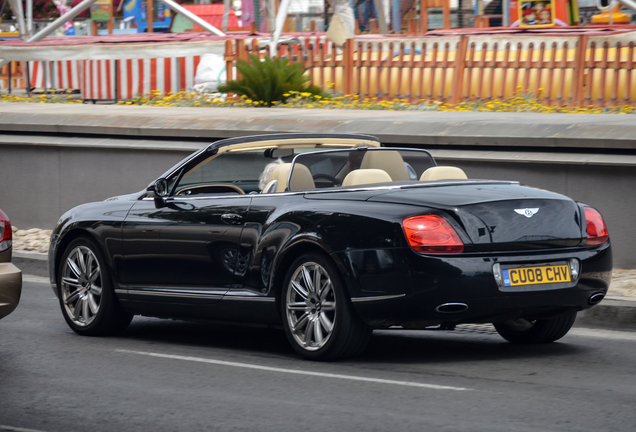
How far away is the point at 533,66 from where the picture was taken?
16562 millimetres

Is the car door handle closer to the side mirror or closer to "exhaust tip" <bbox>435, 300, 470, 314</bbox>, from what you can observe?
the side mirror

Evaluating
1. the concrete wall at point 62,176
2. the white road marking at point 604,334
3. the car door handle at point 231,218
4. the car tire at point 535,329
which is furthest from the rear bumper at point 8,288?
the concrete wall at point 62,176

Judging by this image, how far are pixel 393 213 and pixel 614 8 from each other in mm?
22360

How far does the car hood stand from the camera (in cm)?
617

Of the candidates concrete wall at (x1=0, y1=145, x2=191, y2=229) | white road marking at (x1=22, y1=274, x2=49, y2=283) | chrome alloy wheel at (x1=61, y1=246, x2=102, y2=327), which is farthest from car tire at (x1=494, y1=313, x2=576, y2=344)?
concrete wall at (x1=0, y1=145, x2=191, y2=229)

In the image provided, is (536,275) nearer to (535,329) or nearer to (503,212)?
(503,212)

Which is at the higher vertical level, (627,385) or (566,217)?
(566,217)

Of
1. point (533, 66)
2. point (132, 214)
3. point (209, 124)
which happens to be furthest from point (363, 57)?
point (132, 214)

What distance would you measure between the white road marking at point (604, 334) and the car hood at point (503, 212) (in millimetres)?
1539

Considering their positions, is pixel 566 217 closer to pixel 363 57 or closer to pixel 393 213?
pixel 393 213

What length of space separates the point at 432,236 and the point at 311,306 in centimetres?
93

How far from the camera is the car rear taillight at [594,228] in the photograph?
6602mm

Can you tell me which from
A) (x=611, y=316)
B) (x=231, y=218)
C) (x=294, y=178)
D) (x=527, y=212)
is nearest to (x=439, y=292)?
(x=527, y=212)

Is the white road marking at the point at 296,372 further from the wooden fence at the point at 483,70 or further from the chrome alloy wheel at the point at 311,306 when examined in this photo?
the wooden fence at the point at 483,70
